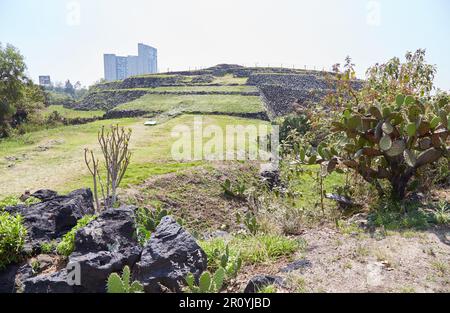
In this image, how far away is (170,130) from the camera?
61.7ft

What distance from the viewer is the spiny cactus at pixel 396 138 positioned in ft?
16.5

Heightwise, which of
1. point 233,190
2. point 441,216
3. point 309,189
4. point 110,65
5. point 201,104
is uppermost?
point 110,65

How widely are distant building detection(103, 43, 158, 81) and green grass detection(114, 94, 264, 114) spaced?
88361mm

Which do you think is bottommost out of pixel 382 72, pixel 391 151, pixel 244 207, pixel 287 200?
pixel 244 207

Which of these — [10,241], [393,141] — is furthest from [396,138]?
[10,241]

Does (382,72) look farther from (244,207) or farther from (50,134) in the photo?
(50,134)

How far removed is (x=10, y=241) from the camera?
4270mm

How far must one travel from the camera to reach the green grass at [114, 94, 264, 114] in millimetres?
24734

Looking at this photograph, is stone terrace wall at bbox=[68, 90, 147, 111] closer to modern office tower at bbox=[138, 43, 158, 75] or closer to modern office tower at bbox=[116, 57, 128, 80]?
modern office tower at bbox=[138, 43, 158, 75]

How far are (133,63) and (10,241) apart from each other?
12066cm

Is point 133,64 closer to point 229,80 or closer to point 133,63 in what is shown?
point 133,63

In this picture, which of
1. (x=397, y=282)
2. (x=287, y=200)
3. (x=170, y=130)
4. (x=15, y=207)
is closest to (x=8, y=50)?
(x=170, y=130)

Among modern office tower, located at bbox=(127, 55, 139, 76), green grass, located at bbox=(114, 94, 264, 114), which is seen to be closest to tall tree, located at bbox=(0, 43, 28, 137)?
green grass, located at bbox=(114, 94, 264, 114)

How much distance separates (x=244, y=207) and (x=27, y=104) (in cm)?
2243
